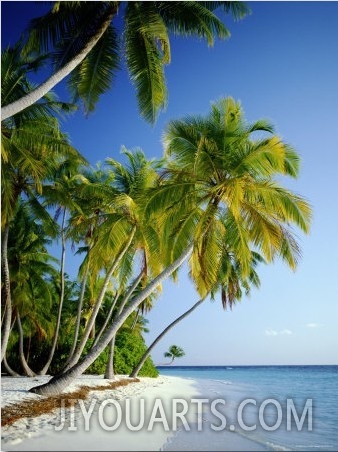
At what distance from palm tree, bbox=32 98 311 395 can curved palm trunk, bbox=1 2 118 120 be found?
3588mm

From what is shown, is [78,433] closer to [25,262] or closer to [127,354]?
[25,262]

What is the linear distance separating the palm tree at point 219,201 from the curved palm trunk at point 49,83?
3.59m

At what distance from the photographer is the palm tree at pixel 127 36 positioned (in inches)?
360

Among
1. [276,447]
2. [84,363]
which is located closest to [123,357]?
[84,363]

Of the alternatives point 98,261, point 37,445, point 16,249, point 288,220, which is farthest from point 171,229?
point 16,249

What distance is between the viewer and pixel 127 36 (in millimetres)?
9680

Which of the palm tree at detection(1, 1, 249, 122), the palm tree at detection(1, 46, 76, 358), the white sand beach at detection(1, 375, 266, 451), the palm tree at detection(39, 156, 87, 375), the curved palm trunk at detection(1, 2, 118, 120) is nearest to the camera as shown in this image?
the white sand beach at detection(1, 375, 266, 451)

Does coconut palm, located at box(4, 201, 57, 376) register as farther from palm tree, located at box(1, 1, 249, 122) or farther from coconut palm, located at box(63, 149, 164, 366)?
palm tree, located at box(1, 1, 249, 122)

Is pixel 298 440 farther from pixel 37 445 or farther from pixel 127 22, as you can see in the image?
pixel 127 22

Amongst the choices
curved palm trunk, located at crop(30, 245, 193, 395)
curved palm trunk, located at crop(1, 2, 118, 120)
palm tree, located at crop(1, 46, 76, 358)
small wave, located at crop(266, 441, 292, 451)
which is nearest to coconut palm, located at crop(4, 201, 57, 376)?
palm tree, located at crop(1, 46, 76, 358)

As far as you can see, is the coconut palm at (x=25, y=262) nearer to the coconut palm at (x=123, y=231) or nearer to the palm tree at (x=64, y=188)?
the palm tree at (x=64, y=188)

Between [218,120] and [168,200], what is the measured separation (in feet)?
9.15

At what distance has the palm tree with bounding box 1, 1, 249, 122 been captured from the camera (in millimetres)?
9148

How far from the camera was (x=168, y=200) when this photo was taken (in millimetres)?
10898
